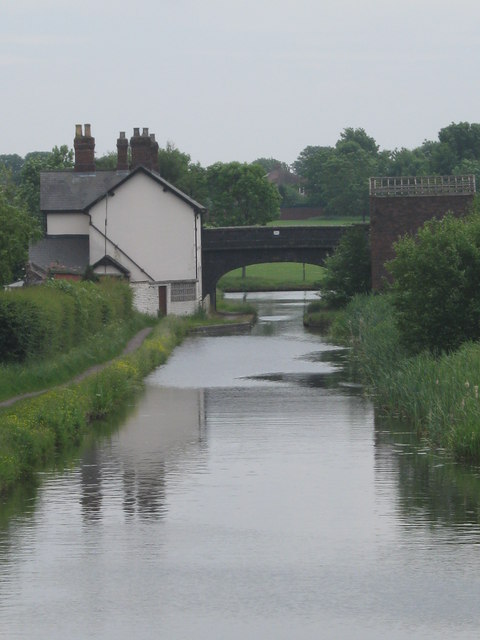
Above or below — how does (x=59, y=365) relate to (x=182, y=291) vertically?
below

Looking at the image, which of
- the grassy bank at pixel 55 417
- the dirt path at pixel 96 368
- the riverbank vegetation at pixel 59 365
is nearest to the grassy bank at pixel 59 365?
the riverbank vegetation at pixel 59 365

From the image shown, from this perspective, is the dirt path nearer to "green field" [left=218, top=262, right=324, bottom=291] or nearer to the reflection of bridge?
the reflection of bridge

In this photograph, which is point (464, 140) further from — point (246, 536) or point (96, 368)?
point (246, 536)

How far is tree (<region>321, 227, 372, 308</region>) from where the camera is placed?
76.1 meters

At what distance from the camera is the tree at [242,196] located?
142 metres

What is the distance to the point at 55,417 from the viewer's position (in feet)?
99.1

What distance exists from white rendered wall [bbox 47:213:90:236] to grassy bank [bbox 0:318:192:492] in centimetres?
3413

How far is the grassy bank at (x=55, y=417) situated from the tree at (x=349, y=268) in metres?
32.3

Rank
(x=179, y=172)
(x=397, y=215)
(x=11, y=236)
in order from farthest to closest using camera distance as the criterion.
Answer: (x=179, y=172), (x=397, y=215), (x=11, y=236)

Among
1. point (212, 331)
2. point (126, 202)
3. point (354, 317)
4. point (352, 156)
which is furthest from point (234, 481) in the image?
point (352, 156)

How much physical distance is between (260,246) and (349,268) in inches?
320

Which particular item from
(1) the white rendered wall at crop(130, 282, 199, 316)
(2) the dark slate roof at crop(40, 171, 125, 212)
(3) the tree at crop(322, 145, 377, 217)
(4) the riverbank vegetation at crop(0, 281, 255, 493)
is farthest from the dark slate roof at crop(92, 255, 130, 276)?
(3) the tree at crop(322, 145, 377, 217)

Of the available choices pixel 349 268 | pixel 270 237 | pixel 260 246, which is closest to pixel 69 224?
pixel 260 246

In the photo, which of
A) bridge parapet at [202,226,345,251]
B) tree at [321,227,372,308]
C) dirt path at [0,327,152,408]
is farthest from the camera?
bridge parapet at [202,226,345,251]
